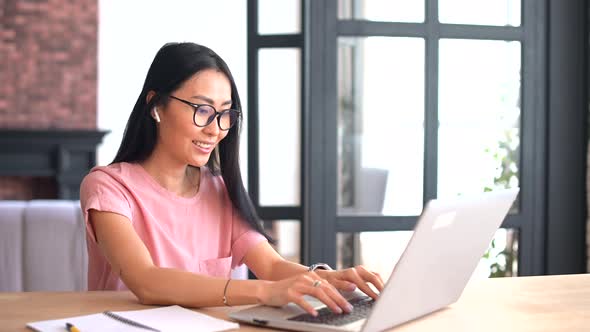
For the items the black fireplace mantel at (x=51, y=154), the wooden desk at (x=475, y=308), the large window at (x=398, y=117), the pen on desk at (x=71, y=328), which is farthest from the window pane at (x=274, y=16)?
the black fireplace mantel at (x=51, y=154)

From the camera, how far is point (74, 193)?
6.54m

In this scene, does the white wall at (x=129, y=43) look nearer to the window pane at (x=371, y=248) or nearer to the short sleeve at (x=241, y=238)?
the window pane at (x=371, y=248)

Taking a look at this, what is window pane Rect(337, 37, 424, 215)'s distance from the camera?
322 cm

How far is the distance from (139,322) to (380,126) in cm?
200

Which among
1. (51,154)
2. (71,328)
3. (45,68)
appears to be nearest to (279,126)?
(71,328)

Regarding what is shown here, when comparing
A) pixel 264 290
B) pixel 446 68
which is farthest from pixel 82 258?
pixel 446 68

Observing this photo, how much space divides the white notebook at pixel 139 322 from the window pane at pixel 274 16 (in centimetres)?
190

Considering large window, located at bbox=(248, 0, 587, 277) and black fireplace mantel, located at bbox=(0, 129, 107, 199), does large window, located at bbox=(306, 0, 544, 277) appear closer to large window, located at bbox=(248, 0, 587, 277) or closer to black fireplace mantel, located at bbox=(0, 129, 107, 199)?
large window, located at bbox=(248, 0, 587, 277)

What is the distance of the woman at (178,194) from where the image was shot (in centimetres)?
175

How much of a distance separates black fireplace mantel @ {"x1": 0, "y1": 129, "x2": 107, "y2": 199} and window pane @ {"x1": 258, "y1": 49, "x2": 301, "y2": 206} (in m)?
3.51

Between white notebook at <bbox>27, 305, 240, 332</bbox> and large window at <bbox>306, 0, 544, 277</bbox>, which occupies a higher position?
large window at <bbox>306, 0, 544, 277</bbox>

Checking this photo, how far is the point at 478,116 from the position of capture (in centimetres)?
335

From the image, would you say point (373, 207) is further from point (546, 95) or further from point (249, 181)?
point (546, 95)

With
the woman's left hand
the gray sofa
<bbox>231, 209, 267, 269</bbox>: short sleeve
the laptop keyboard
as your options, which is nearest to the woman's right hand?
the laptop keyboard
